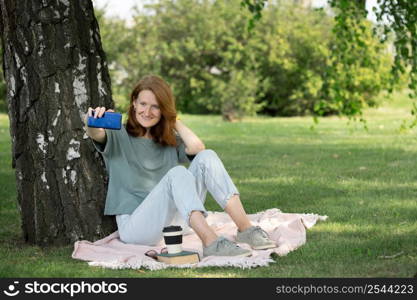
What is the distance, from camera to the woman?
4.39 metres

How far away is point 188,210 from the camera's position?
4.33m

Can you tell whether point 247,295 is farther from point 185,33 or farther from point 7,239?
point 185,33

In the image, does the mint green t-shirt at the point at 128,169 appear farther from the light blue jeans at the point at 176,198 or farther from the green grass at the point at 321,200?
the green grass at the point at 321,200

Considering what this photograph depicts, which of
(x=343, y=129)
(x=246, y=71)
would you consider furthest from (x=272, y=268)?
(x=246, y=71)

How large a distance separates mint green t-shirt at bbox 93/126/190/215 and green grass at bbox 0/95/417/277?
0.42 metres

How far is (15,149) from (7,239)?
691 millimetres

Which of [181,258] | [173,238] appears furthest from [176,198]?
[181,258]

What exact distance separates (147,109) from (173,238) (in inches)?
34.6

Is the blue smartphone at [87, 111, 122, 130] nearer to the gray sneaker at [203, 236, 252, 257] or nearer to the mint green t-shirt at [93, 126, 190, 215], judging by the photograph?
the mint green t-shirt at [93, 126, 190, 215]

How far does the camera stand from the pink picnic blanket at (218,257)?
420 centimetres

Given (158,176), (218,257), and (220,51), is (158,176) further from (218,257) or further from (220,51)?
(220,51)

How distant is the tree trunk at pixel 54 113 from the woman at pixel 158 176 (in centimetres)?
16

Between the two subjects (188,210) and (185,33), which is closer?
(188,210)

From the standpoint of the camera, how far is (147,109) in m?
4.73
